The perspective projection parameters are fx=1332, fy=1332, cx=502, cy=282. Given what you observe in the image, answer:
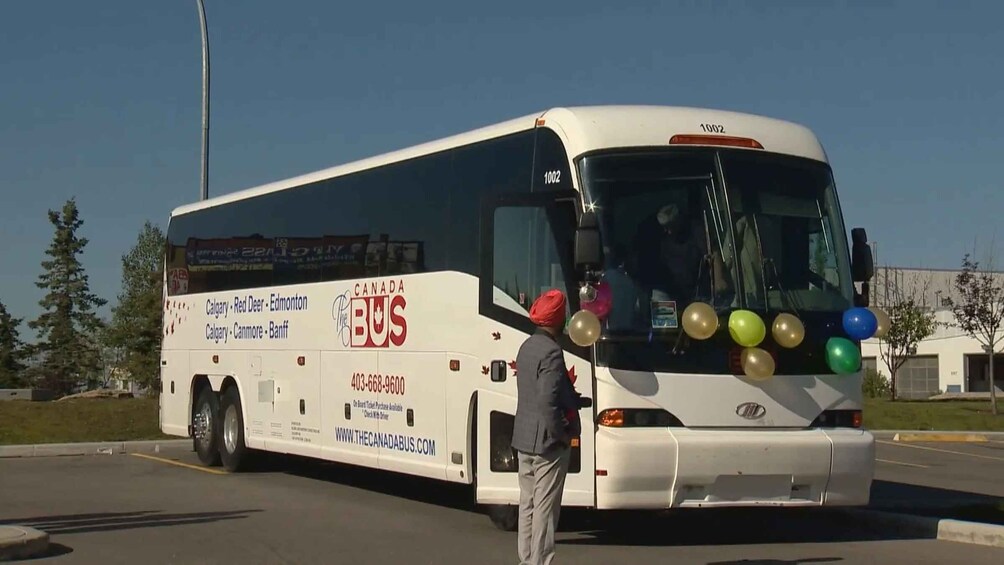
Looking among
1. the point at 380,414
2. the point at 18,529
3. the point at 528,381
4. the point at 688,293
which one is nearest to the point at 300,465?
the point at 380,414

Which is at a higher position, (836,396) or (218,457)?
(836,396)

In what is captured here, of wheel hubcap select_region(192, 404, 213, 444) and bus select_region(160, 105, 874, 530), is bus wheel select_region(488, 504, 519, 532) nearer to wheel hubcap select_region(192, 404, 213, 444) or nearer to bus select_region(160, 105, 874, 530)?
bus select_region(160, 105, 874, 530)

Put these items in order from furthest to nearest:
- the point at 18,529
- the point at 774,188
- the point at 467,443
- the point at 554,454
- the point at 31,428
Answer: the point at 31,428, the point at 467,443, the point at 774,188, the point at 18,529, the point at 554,454

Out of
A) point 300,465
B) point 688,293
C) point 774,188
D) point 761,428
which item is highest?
point 774,188

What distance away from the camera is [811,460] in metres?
10.9

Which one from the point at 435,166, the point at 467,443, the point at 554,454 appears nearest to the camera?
the point at 554,454

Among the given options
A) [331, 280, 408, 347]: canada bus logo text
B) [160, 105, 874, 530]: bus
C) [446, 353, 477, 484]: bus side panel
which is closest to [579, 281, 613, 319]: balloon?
[160, 105, 874, 530]: bus

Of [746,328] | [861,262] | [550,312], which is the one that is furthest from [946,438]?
[550,312]

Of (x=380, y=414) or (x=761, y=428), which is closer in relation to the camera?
(x=761, y=428)

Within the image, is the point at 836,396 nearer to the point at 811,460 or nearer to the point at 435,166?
the point at 811,460

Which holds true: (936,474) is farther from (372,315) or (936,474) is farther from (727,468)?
(727,468)

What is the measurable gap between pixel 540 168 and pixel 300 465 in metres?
9.47

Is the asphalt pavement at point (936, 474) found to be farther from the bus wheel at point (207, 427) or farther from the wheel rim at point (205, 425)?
the wheel rim at point (205, 425)

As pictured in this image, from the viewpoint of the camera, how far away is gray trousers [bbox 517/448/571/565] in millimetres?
8445
